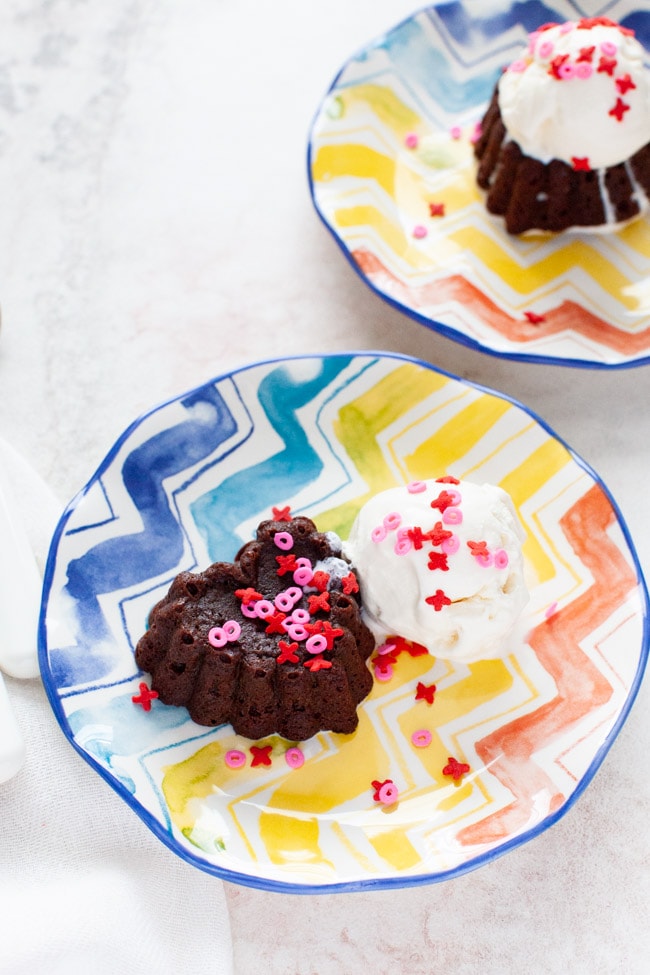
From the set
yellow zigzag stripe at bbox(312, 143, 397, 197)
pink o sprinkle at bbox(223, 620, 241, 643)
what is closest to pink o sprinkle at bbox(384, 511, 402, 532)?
pink o sprinkle at bbox(223, 620, 241, 643)

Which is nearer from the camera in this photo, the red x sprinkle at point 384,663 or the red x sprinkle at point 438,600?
the red x sprinkle at point 438,600

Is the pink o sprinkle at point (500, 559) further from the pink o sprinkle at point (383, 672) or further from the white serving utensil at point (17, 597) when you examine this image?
the white serving utensil at point (17, 597)

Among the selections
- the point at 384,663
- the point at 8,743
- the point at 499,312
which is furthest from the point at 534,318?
the point at 8,743

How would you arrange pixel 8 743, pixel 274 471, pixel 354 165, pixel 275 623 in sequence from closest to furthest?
pixel 8 743 < pixel 275 623 < pixel 274 471 < pixel 354 165

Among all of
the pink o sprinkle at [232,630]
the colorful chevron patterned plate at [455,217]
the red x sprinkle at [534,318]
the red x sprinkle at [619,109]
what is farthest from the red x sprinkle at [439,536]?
the red x sprinkle at [619,109]

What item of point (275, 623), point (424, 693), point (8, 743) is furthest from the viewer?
point (424, 693)

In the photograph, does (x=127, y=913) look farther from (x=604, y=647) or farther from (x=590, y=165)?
(x=590, y=165)

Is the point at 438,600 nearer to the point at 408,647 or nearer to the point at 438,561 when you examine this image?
the point at 438,561
